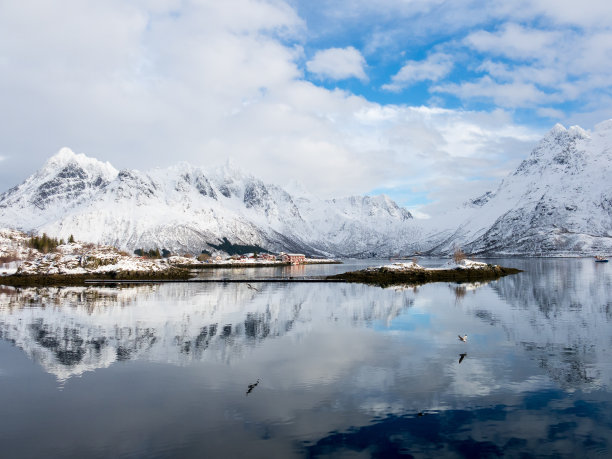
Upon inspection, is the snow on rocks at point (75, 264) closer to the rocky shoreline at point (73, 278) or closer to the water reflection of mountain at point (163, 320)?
the rocky shoreline at point (73, 278)

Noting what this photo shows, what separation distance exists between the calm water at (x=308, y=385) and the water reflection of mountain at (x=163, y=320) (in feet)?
1.01

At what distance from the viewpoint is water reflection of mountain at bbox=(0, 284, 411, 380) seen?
107ft

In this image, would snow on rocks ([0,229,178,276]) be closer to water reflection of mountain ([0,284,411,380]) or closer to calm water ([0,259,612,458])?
water reflection of mountain ([0,284,411,380])

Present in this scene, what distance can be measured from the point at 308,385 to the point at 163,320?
86.2 feet

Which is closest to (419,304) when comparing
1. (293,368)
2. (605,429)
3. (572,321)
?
(572,321)

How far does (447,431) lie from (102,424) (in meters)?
15.3

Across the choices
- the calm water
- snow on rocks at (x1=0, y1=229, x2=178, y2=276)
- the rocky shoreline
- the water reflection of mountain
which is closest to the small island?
the water reflection of mountain

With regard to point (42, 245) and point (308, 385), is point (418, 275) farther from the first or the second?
point (42, 245)

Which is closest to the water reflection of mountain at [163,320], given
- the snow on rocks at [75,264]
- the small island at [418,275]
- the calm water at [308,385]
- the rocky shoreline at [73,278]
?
the calm water at [308,385]

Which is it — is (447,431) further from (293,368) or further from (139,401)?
(139,401)

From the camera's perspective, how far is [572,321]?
4366cm

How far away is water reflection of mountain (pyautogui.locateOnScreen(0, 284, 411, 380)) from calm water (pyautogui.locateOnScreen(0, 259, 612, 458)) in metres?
0.31

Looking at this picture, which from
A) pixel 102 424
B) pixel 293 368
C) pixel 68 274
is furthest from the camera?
pixel 68 274

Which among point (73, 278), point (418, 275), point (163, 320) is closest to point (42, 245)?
point (73, 278)
